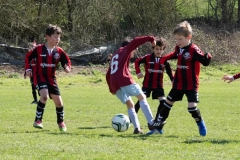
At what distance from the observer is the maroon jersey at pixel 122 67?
8047 millimetres

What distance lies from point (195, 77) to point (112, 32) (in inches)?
891

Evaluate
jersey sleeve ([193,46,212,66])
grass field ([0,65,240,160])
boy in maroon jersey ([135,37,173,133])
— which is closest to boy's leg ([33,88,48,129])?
grass field ([0,65,240,160])

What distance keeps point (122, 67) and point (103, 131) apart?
52.2 inches

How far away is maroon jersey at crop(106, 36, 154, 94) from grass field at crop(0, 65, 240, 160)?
2.67 feet

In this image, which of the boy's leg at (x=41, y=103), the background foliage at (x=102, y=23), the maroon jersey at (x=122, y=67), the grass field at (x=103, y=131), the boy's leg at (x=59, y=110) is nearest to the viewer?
the grass field at (x=103, y=131)

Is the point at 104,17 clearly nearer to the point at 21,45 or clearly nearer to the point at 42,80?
the point at 21,45

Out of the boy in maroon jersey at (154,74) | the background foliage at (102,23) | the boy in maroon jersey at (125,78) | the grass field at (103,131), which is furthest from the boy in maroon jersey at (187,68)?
the background foliage at (102,23)

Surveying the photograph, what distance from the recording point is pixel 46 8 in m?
27.7

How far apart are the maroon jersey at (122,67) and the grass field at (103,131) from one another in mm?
812

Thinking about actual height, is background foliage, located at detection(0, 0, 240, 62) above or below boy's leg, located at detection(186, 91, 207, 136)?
above

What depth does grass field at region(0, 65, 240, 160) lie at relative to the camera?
6.00 meters

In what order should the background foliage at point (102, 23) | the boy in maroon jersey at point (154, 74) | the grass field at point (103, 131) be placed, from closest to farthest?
1. the grass field at point (103, 131)
2. the boy in maroon jersey at point (154, 74)
3. the background foliage at point (102, 23)

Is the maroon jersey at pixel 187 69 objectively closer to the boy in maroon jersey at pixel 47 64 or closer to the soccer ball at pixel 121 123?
the soccer ball at pixel 121 123

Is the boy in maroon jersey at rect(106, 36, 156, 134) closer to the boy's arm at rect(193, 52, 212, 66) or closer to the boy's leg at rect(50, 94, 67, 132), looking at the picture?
the boy's arm at rect(193, 52, 212, 66)
